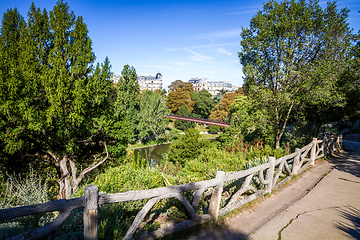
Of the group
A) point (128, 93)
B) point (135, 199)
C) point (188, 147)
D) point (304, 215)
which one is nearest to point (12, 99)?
point (188, 147)

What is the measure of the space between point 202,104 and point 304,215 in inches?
2149

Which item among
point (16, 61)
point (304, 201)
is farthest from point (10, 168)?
point (304, 201)

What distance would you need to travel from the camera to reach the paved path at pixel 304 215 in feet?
11.4

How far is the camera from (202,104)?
191 ft

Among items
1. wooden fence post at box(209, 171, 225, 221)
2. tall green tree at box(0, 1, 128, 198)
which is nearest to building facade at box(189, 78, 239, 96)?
tall green tree at box(0, 1, 128, 198)

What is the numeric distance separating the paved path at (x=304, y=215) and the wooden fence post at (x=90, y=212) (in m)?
1.60

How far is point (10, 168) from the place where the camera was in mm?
12211

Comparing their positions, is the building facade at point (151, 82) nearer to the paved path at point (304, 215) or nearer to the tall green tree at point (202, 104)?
the tall green tree at point (202, 104)

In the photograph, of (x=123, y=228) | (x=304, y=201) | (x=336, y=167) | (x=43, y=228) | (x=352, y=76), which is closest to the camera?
(x=43, y=228)

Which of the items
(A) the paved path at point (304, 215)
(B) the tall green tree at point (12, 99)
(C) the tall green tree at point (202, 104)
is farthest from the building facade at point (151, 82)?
(A) the paved path at point (304, 215)

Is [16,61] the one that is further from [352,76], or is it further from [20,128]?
[352,76]

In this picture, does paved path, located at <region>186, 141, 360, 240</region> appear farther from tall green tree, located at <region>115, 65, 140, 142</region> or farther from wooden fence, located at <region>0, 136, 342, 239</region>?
tall green tree, located at <region>115, 65, 140, 142</region>

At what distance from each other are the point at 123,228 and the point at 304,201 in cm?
430

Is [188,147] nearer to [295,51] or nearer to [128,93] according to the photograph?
[295,51]
